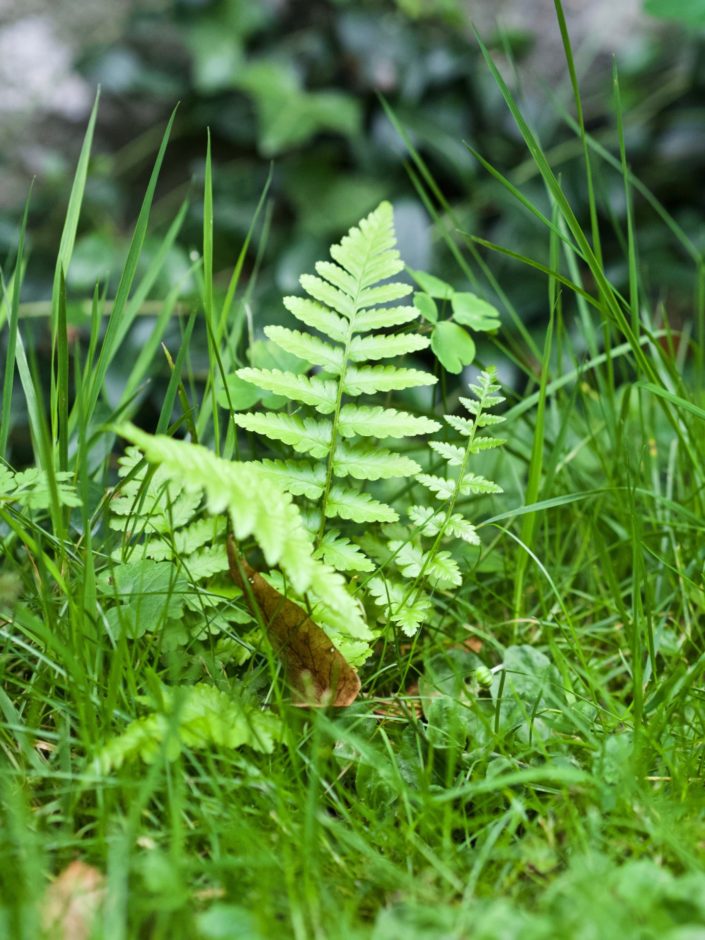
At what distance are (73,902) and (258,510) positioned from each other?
14.1 inches

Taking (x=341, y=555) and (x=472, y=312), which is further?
(x=472, y=312)

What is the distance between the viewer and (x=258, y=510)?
2.64 ft

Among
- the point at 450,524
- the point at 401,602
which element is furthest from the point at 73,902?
the point at 450,524

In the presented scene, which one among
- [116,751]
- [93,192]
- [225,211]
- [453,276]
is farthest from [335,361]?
[93,192]

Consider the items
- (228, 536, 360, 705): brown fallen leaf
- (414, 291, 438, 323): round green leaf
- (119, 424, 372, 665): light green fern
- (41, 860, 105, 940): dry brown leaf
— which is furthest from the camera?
(414, 291, 438, 323): round green leaf

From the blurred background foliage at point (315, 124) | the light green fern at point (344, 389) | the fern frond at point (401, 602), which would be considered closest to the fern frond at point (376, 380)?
the light green fern at point (344, 389)

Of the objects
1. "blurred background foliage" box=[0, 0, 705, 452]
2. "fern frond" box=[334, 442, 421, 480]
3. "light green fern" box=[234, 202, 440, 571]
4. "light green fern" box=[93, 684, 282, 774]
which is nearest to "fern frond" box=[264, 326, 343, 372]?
"light green fern" box=[234, 202, 440, 571]

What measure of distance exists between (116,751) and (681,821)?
0.52 m

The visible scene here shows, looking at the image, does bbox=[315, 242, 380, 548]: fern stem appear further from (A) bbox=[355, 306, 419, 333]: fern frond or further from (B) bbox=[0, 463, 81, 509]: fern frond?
(B) bbox=[0, 463, 81, 509]: fern frond

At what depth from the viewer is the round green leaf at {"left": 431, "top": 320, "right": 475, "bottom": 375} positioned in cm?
113

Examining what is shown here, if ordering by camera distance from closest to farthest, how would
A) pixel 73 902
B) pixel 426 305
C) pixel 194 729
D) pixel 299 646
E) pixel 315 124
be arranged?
pixel 73 902 → pixel 194 729 → pixel 299 646 → pixel 426 305 → pixel 315 124

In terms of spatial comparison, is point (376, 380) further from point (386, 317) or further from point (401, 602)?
point (401, 602)

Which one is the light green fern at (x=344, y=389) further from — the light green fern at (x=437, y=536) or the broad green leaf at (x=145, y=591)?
the broad green leaf at (x=145, y=591)

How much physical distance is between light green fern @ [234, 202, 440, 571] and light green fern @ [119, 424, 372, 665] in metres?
0.17
